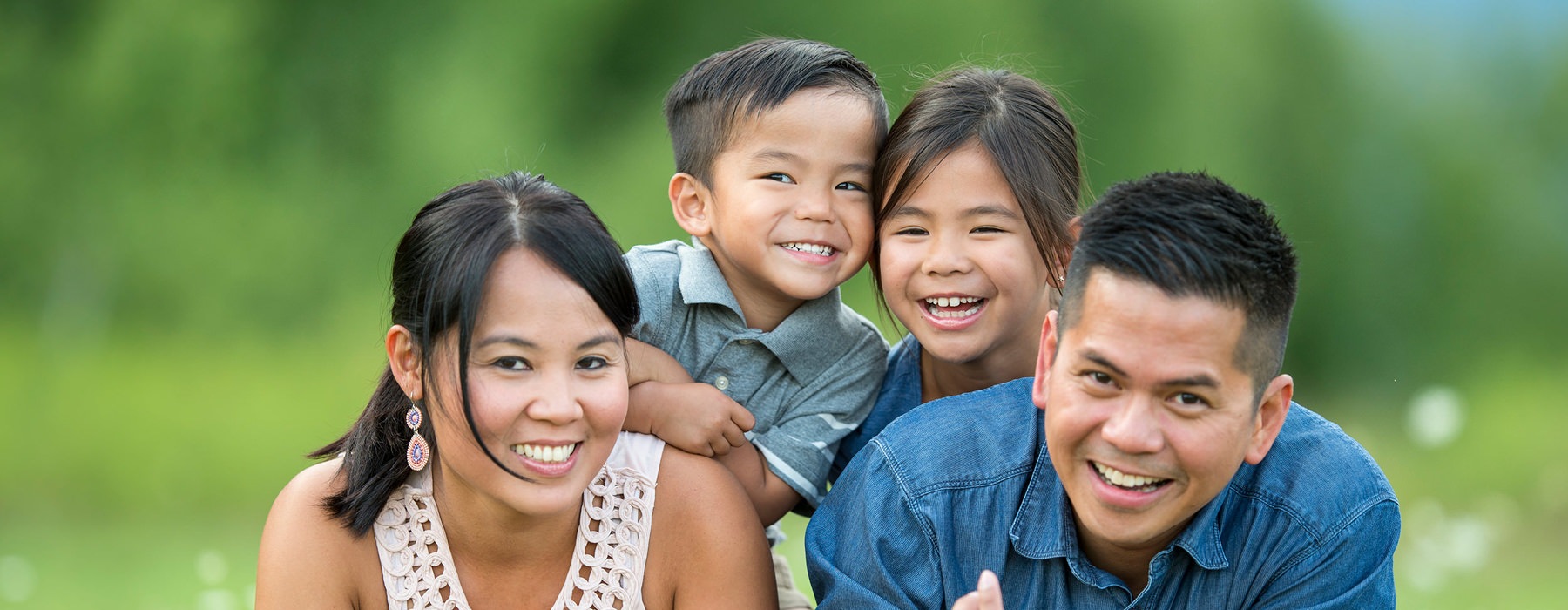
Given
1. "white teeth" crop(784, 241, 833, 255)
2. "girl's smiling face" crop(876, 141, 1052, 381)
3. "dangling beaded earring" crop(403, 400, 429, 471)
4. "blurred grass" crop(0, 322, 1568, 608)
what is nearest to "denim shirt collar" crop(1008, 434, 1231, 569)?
"girl's smiling face" crop(876, 141, 1052, 381)

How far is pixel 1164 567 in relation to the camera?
2.23m

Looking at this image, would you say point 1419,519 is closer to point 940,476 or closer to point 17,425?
point 940,476

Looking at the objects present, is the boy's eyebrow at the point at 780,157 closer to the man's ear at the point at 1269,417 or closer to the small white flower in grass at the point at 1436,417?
the man's ear at the point at 1269,417

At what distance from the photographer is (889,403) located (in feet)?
9.60

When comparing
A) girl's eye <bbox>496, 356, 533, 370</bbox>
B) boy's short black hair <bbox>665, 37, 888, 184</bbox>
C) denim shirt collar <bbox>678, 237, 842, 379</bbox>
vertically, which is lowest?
girl's eye <bbox>496, 356, 533, 370</bbox>

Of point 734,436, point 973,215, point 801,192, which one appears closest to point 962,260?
point 973,215

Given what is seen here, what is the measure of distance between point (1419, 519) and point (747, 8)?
122 inches

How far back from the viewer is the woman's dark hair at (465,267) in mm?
2145

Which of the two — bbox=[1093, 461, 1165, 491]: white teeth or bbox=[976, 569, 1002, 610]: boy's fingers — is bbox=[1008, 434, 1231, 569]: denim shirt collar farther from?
bbox=[976, 569, 1002, 610]: boy's fingers

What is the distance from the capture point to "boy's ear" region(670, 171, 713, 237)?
287cm

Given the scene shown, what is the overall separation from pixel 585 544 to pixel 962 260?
2.93ft

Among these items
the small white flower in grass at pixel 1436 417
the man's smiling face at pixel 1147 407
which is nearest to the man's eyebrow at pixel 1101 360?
the man's smiling face at pixel 1147 407

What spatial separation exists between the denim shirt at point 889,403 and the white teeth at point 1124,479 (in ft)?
2.64

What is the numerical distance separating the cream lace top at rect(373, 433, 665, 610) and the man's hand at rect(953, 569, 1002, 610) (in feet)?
2.22
